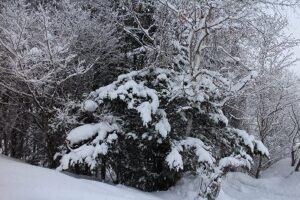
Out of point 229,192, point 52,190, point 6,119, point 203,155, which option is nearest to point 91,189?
point 52,190

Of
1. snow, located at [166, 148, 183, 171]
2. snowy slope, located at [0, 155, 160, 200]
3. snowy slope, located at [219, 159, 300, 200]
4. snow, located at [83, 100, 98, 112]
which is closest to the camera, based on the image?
snowy slope, located at [0, 155, 160, 200]

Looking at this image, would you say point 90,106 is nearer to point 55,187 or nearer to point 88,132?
point 88,132

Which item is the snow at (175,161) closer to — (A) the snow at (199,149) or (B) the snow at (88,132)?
(A) the snow at (199,149)

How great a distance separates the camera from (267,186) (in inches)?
579

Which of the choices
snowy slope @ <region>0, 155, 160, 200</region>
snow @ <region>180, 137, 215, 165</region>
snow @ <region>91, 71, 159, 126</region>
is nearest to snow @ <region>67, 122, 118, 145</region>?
snow @ <region>91, 71, 159, 126</region>

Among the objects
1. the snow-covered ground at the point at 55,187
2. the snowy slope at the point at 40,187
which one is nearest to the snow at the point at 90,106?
the snow-covered ground at the point at 55,187

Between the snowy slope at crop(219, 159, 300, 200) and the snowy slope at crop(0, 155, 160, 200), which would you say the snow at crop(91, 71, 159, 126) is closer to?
the snowy slope at crop(0, 155, 160, 200)

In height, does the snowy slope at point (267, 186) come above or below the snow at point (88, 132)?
below

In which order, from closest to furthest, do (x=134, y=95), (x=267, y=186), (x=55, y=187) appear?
(x=55, y=187), (x=134, y=95), (x=267, y=186)

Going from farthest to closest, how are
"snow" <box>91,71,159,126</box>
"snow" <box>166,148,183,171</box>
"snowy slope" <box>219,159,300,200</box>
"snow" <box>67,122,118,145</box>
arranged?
1. "snowy slope" <box>219,159,300,200</box>
2. "snow" <box>67,122,118,145</box>
3. "snow" <box>91,71,159,126</box>
4. "snow" <box>166,148,183,171</box>

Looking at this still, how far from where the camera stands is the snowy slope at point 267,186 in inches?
501

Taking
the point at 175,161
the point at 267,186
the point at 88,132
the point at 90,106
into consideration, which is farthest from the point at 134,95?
the point at 267,186

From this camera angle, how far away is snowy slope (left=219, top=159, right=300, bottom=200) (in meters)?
12.7

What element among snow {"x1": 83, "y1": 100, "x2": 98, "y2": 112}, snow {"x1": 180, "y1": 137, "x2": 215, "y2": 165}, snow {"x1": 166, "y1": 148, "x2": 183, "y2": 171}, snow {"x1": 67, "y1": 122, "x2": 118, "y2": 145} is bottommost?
snow {"x1": 166, "y1": 148, "x2": 183, "y2": 171}
